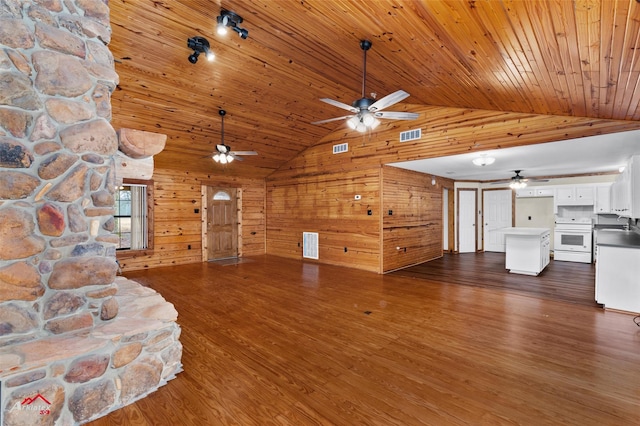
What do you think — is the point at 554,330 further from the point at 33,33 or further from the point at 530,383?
the point at 33,33

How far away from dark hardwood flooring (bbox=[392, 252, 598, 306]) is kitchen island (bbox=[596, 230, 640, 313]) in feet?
0.95

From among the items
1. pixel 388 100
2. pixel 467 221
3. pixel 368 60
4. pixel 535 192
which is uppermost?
pixel 368 60

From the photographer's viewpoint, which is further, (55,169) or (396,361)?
(396,361)

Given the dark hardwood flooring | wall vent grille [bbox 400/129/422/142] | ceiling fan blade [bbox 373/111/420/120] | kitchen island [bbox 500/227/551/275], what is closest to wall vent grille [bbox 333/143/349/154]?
wall vent grille [bbox 400/129/422/142]

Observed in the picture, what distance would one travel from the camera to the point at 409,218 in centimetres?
734

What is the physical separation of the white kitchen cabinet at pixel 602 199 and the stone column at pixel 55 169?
9.94 metres

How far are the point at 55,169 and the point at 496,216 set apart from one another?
421 inches

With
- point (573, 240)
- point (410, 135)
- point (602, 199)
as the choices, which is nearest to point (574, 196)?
point (602, 199)

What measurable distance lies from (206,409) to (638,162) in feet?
19.2

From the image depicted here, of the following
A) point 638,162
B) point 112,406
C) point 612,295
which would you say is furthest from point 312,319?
point 638,162

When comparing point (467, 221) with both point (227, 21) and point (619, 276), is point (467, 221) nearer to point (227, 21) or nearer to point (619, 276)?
point (619, 276)

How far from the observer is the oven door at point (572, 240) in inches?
291

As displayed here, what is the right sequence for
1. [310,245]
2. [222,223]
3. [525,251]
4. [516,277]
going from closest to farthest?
1. [516,277]
2. [525,251]
3. [310,245]
4. [222,223]

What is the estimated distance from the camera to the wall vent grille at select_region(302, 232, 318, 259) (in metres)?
7.90
